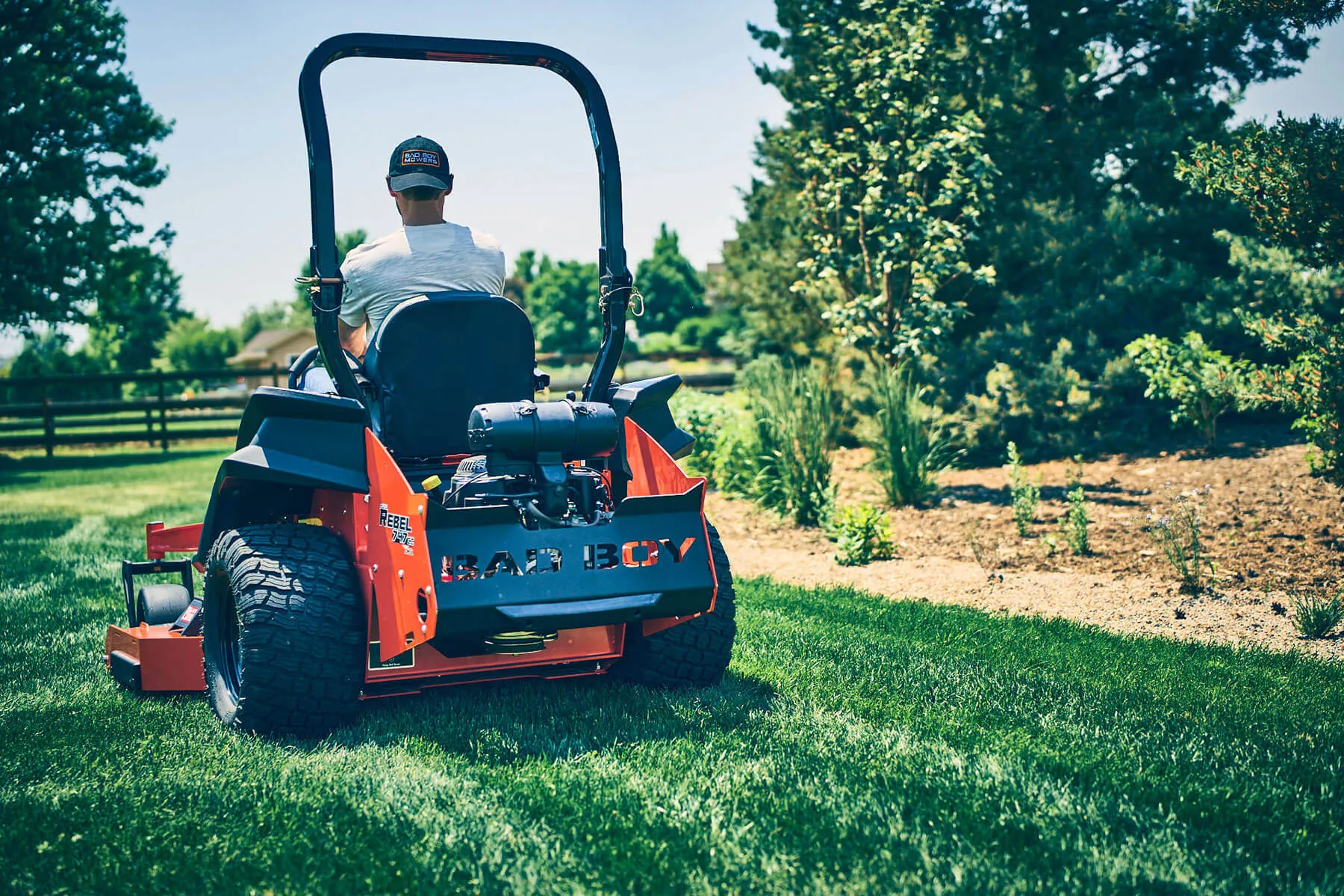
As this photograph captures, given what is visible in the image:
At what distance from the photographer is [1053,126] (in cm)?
1138

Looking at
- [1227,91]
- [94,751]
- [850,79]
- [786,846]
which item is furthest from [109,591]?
[1227,91]

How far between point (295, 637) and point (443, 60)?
2174 millimetres

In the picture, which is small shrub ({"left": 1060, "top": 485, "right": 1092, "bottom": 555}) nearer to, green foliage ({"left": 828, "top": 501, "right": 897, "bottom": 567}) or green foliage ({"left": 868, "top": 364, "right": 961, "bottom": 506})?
green foliage ({"left": 828, "top": 501, "right": 897, "bottom": 567})

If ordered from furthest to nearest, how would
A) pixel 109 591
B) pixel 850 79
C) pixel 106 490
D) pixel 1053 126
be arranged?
pixel 106 490 → pixel 1053 126 → pixel 850 79 → pixel 109 591

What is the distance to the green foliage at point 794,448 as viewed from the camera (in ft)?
28.3

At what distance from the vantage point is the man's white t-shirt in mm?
4133

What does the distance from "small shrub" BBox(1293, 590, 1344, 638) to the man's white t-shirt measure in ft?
12.6

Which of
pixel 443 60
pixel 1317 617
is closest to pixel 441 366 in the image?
pixel 443 60

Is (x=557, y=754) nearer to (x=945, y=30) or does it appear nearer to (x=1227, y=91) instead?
(x=945, y=30)

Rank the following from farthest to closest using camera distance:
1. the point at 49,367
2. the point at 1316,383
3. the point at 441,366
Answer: the point at 49,367 < the point at 1316,383 < the point at 441,366

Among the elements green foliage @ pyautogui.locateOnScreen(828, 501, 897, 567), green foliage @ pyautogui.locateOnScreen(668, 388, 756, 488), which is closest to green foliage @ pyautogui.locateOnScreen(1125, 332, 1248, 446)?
green foliage @ pyautogui.locateOnScreen(828, 501, 897, 567)

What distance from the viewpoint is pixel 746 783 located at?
132 inches

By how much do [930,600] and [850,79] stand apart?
195 inches

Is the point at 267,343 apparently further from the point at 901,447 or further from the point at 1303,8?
the point at 1303,8
